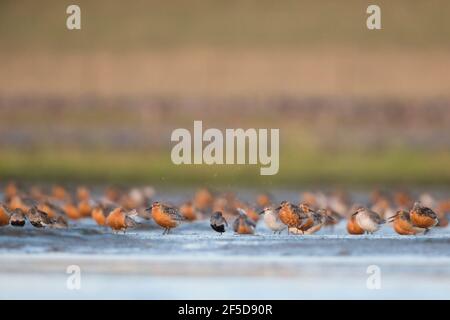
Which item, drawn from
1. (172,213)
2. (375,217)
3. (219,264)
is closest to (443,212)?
(375,217)

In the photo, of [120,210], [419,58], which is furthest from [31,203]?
[419,58]

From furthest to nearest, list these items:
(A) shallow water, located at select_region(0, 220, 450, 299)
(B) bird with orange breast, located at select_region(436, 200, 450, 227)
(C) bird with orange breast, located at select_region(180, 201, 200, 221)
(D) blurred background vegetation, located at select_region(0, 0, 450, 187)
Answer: (D) blurred background vegetation, located at select_region(0, 0, 450, 187) < (C) bird with orange breast, located at select_region(180, 201, 200, 221) < (B) bird with orange breast, located at select_region(436, 200, 450, 227) < (A) shallow water, located at select_region(0, 220, 450, 299)

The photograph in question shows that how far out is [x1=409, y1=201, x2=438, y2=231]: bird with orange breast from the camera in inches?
323

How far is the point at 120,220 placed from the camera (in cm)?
840

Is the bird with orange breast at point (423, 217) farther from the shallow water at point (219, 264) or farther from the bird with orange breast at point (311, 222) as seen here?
the bird with orange breast at point (311, 222)

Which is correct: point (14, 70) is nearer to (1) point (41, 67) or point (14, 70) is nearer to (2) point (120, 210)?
(1) point (41, 67)

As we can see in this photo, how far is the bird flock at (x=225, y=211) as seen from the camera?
8.31 meters

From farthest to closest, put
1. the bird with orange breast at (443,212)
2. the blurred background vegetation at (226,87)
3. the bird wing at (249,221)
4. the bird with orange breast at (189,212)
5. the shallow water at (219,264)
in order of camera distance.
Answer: the blurred background vegetation at (226,87), the bird with orange breast at (189,212), the bird with orange breast at (443,212), the bird wing at (249,221), the shallow water at (219,264)

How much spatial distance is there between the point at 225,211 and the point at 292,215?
1.08 metres

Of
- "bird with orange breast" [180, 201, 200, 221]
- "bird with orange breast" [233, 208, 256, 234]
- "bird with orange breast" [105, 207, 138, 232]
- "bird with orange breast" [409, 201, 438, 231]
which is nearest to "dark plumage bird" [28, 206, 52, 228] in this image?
"bird with orange breast" [105, 207, 138, 232]

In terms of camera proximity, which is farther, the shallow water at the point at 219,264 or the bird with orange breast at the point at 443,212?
the bird with orange breast at the point at 443,212

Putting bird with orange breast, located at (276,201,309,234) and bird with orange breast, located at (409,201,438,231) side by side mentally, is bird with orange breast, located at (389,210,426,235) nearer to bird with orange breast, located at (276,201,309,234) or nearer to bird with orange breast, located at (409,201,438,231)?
bird with orange breast, located at (409,201,438,231)

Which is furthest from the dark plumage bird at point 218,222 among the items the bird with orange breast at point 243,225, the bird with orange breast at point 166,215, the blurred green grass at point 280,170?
the blurred green grass at point 280,170

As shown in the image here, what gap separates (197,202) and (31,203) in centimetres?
161
